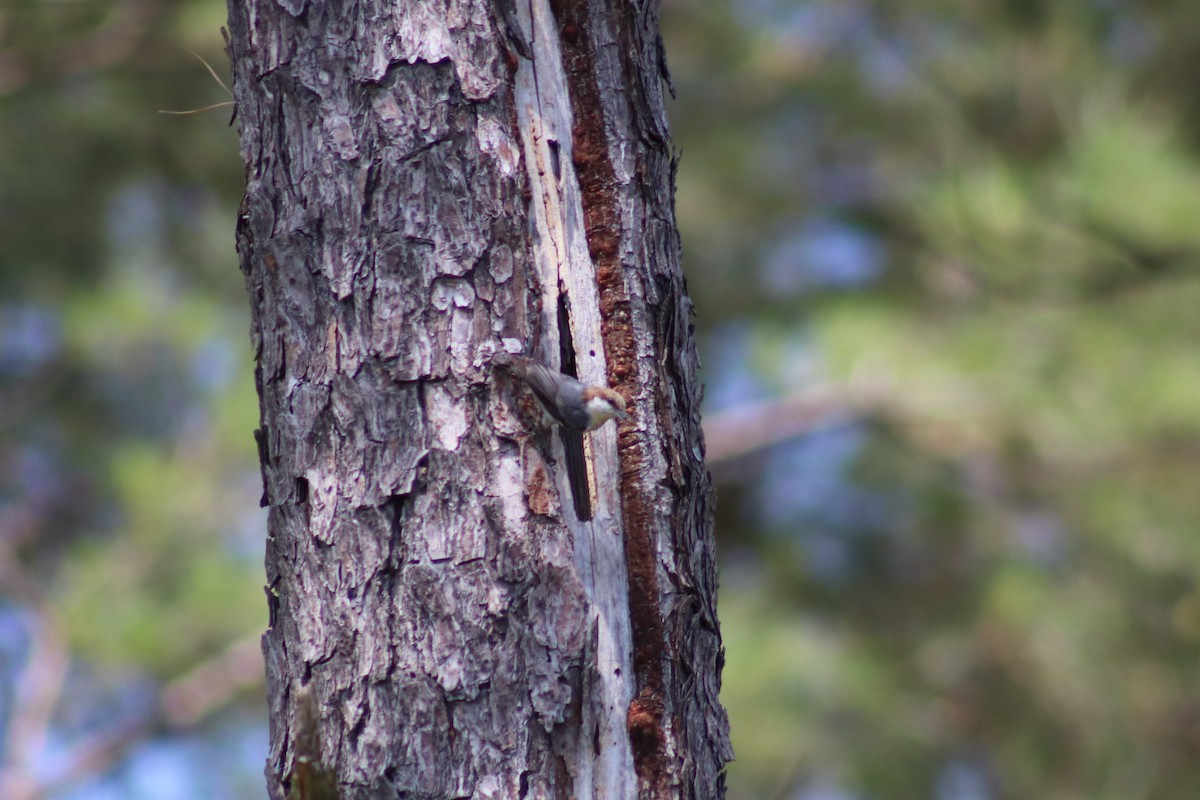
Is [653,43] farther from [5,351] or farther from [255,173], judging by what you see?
[5,351]

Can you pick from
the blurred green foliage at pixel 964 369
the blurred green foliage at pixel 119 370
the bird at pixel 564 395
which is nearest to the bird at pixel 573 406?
the bird at pixel 564 395

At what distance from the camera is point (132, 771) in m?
2.91

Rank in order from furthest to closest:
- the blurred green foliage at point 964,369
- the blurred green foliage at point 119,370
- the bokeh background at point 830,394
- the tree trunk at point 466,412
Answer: the blurred green foliage at point 964,369 → the bokeh background at point 830,394 → the blurred green foliage at point 119,370 → the tree trunk at point 466,412

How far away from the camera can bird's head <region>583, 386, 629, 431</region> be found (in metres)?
0.84

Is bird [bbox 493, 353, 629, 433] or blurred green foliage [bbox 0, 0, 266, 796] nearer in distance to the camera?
bird [bbox 493, 353, 629, 433]

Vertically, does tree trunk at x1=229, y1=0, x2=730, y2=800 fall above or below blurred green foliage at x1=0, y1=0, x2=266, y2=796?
below

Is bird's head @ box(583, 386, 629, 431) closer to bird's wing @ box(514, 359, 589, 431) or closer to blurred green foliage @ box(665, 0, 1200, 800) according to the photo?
bird's wing @ box(514, 359, 589, 431)

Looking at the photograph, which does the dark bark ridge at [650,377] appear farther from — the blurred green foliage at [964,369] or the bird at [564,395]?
the blurred green foliage at [964,369]

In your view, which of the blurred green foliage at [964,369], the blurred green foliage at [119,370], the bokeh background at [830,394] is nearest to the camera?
the blurred green foliage at [119,370]

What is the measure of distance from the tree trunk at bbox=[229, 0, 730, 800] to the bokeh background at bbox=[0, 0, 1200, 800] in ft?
6.34

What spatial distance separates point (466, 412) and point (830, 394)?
Answer: 2.90 meters

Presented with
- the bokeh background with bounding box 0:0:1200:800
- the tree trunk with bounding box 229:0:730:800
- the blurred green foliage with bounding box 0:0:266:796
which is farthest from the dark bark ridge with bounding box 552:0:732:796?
the bokeh background with bounding box 0:0:1200:800

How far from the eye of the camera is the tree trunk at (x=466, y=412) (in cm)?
82

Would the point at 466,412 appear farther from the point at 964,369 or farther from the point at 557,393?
the point at 964,369
